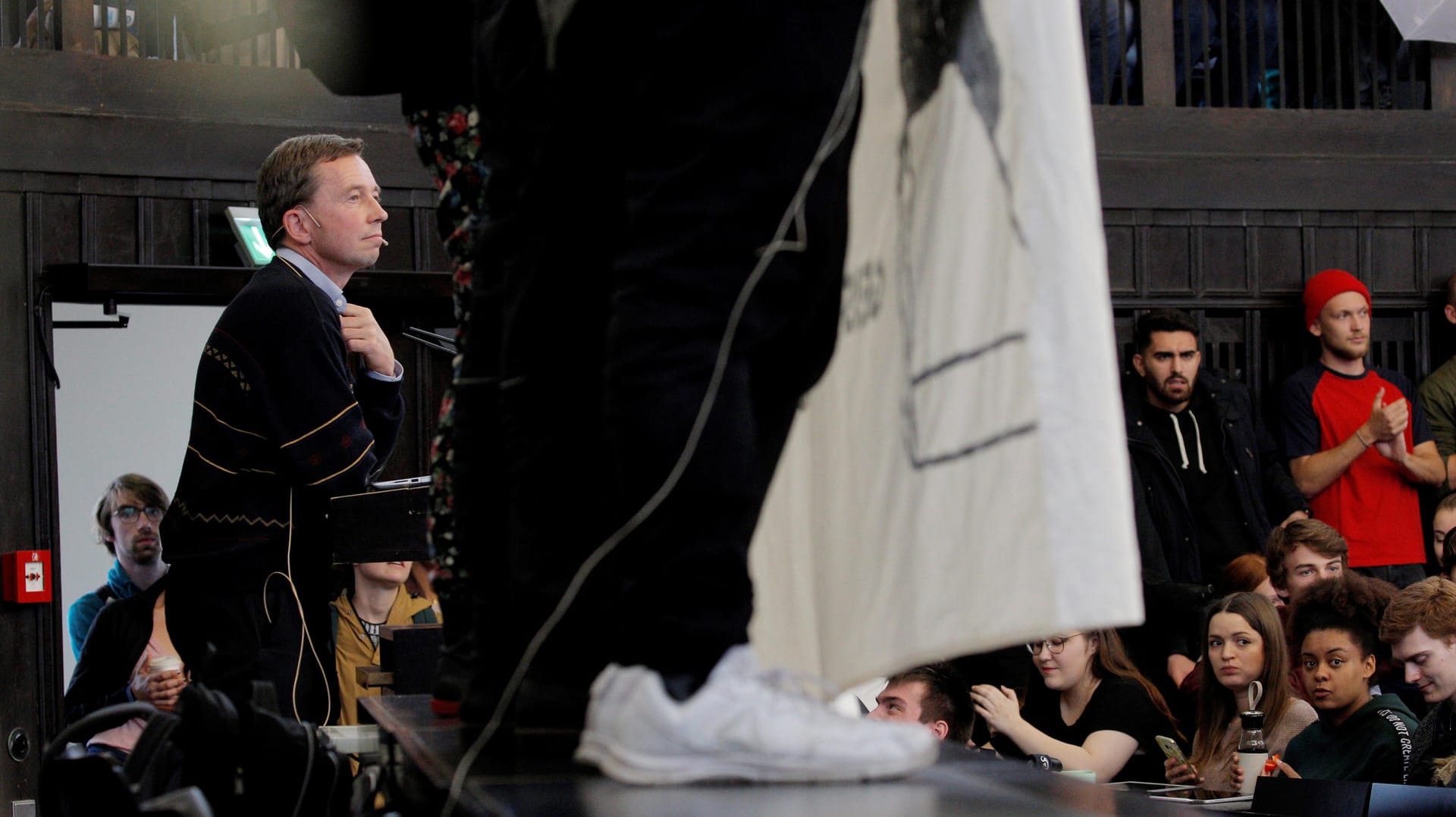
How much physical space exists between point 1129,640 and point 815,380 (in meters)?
3.55

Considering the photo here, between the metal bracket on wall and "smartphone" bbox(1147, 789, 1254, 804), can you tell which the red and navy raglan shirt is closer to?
"smartphone" bbox(1147, 789, 1254, 804)

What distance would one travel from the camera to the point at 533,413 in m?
1.44

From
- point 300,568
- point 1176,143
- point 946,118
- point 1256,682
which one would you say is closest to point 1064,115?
point 946,118

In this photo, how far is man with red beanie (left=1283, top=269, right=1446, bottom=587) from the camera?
222 inches

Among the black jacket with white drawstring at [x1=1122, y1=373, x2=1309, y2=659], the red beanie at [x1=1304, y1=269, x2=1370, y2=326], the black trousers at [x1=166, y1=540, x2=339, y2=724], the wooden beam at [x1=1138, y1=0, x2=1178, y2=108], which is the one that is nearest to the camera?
the black trousers at [x1=166, y1=540, x2=339, y2=724]

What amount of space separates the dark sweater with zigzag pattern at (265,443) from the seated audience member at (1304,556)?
2.92 meters

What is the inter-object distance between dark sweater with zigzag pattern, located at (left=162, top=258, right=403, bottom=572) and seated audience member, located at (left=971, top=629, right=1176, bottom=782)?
164 centimetres

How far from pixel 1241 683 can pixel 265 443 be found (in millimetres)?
2193

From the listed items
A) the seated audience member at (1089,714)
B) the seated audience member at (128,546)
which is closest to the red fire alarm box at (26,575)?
Result: the seated audience member at (128,546)

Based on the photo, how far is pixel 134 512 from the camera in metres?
4.82

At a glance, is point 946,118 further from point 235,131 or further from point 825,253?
point 235,131

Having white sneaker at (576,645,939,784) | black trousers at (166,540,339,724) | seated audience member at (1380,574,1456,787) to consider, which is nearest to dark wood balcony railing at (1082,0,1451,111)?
seated audience member at (1380,574,1456,787)

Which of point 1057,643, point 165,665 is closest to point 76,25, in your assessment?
point 165,665

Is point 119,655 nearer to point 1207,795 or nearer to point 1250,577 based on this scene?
point 1207,795
